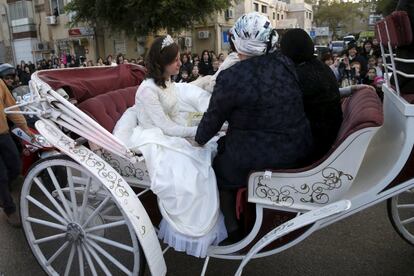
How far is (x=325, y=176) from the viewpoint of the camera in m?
2.07

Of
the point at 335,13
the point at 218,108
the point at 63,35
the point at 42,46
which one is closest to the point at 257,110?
the point at 218,108

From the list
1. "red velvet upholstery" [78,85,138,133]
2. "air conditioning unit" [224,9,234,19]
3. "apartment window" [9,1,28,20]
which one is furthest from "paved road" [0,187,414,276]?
"apartment window" [9,1,28,20]

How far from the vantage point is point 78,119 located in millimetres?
2488

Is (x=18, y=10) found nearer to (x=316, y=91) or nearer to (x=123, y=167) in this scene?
(x=123, y=167)

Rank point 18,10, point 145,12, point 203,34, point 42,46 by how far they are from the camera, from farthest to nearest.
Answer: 1. point 18,10
2. point 42,46
3. point 203,34
4. point 145,12

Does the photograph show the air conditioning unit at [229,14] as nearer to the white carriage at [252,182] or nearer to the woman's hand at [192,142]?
the white carriage at [252,182]

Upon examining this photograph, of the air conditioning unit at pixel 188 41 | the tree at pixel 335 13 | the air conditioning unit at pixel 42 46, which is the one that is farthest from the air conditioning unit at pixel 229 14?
the tree at pixel 335 13

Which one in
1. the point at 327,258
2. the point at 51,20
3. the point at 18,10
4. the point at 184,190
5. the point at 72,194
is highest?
the point at 18,10

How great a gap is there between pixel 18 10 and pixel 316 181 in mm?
34525

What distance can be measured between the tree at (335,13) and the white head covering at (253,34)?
194 feet

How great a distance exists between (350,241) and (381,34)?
71.1 inches

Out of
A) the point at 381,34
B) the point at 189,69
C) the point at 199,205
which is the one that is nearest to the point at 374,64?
the point at 189,69

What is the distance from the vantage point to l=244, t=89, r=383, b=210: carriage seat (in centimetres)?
196

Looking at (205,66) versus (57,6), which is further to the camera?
(57,6)
